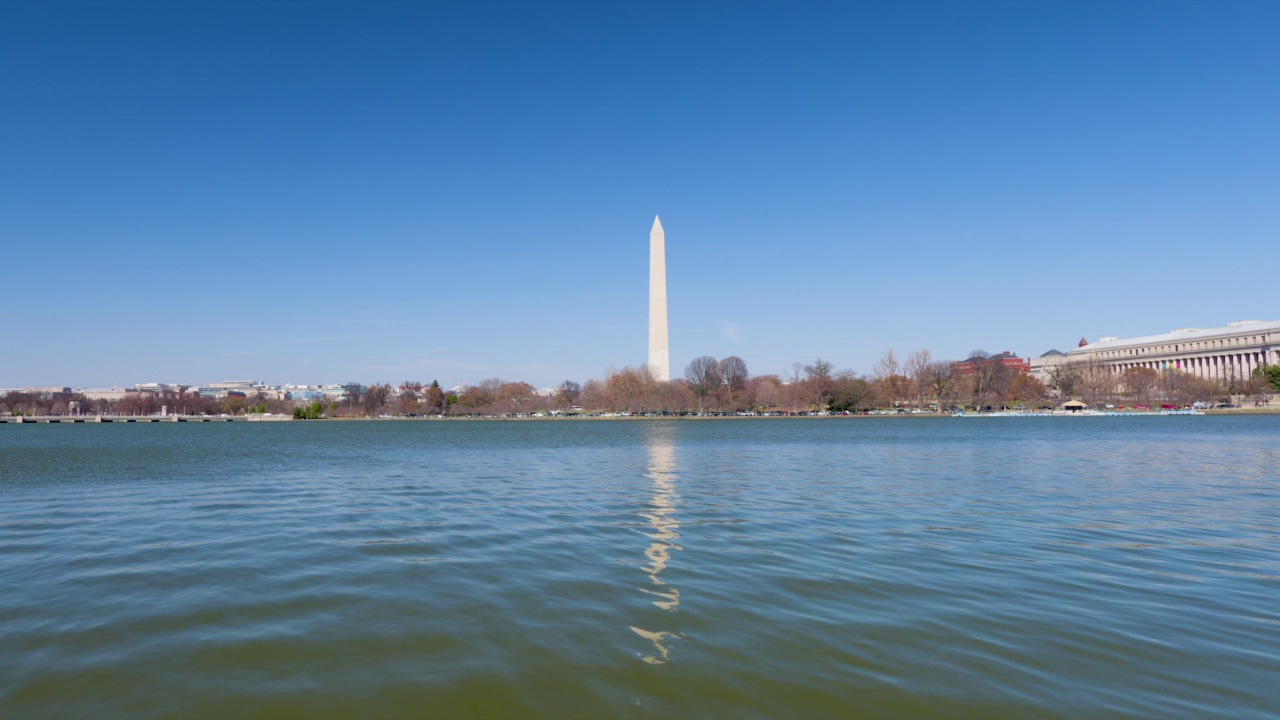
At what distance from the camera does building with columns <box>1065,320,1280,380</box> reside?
128 metres

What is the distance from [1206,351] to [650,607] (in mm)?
167422

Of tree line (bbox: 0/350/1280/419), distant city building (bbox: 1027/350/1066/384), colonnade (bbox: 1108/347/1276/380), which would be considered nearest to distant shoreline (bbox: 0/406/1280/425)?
tree line (bbox: 0/350/1280/419)

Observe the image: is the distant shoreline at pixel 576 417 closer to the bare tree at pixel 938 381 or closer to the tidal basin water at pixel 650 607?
the bare tree at pixel 938 381

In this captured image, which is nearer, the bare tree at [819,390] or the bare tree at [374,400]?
the bare tree at [819,390]

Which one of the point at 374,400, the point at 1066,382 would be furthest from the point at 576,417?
the point at 1066,382

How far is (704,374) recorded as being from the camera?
13412 centimetres

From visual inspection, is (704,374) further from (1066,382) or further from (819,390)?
(1066,382)

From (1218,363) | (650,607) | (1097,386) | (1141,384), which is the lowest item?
(650,607)

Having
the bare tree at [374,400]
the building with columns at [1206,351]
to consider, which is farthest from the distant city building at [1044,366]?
the bare tree at [374,400]

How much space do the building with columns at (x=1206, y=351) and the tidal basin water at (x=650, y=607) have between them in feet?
473

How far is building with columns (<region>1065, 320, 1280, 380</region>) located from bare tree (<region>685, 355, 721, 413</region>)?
73142mm

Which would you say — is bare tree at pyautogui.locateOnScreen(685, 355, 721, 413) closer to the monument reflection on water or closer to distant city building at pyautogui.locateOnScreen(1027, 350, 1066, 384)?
distant city building at pyautogui.locateOnScreen(1027, 350, 1066, 384)

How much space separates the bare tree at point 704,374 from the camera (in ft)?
434

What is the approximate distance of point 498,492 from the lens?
19266 mm
